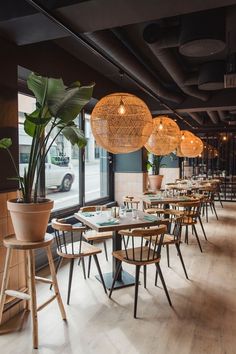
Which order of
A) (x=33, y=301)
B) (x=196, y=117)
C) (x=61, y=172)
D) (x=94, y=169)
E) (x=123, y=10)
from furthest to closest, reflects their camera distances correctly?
(x=196, y=117) → (x=94, y=169) → (x=61, y=172) → (x=33, y=301) → (x=123, y=10)

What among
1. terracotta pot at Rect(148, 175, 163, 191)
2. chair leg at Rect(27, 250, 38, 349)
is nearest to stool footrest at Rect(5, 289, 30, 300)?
chair leg at Rect(27, 250, 38, 349)

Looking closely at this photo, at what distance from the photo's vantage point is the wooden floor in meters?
2.53

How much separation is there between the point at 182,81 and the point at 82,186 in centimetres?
257

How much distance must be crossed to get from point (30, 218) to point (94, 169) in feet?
12.9

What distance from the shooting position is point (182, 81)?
5.09 m

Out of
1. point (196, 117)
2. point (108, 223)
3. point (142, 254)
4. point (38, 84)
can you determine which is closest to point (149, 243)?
point (142, 254)

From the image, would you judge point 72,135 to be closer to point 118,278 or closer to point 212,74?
point 118,278

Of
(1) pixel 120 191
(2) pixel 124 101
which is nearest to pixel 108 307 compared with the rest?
(2) pixel 124 101

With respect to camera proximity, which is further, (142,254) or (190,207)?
(190,207)

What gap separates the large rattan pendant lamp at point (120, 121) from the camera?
340 centimetres

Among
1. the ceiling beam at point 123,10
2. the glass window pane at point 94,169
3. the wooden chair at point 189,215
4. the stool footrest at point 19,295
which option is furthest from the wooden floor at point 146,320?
the ceiling beam at point 123,10

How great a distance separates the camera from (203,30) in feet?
10.2

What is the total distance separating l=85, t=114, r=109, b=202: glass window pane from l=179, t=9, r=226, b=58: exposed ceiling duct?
289 cm

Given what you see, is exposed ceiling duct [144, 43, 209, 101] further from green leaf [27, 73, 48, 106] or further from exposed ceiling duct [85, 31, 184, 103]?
green leaf [27, 73, 48, 106]
